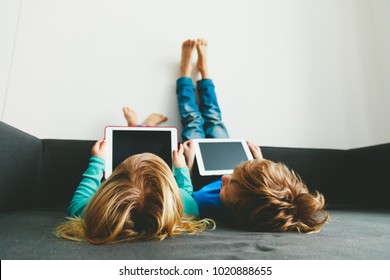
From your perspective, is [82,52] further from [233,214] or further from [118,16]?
[233,214]

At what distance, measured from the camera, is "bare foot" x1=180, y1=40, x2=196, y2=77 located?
112 centimetres

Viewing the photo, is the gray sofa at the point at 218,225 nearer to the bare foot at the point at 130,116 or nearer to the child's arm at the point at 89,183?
the child's arm at the point at 89,183

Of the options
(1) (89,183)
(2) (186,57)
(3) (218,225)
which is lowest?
(3) (218,225)

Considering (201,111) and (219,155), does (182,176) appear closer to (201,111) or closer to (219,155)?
(219,155)

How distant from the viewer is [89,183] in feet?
2.28

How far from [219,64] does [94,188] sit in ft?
2.92

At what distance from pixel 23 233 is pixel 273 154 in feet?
2.95

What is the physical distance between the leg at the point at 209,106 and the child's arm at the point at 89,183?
498 mm

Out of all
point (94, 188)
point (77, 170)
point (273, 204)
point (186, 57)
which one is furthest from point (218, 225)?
point (186, 57)

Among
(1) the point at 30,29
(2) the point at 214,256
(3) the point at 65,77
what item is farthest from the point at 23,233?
(1) the point at 30,29

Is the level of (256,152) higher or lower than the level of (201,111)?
lower

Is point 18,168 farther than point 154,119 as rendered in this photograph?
No

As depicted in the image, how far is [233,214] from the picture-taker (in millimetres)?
629

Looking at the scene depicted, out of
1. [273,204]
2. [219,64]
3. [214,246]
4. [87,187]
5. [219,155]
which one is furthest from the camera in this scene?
[219,64]
